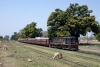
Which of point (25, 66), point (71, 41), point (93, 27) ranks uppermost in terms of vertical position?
point (93, 27)

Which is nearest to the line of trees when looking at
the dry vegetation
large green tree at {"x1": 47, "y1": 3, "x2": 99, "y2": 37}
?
large green tree at {"x1": 47, "y1": 3, "x2": 99, "y2": 37}

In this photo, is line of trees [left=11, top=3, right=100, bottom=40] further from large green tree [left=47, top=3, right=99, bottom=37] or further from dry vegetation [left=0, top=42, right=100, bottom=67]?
dry vegetation [left=0, top=42, right=100, bottom=67]

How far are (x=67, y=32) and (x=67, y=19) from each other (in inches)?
248

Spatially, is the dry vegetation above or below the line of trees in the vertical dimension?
below

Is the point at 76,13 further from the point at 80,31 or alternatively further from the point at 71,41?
the point at 71,41

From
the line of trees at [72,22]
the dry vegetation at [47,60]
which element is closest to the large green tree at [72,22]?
the line of trees at [72,22]

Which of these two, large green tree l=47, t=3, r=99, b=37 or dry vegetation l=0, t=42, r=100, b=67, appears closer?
dry vegetation l=0, t=42, r=100, b=67

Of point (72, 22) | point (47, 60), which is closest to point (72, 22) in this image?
point (72, 22)

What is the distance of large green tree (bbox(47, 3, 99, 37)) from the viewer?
57.7 m

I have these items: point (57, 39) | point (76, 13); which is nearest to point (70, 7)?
point (76, 13)

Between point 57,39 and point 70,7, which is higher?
point 70,7

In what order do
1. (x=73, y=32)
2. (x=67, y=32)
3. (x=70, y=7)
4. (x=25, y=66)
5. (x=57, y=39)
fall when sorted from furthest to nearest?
(x=70, y=7)
(x=73, y=32)
(x=67, y=32)
(x=57, y=39)
(x=25, y=66)

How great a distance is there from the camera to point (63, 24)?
6175 centimetres

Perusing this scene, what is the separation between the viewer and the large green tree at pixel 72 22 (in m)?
57.7
